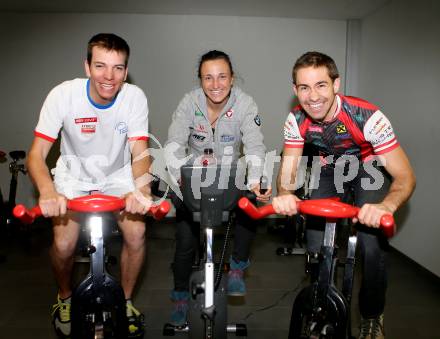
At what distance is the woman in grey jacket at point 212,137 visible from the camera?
2152 mm

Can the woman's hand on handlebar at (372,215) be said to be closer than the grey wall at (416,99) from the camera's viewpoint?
Yes

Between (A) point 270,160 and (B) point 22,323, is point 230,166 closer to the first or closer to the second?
(B) point 22,323

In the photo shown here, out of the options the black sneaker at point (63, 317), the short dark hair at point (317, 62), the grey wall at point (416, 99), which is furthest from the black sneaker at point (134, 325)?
the grey wall at point (416, 99)

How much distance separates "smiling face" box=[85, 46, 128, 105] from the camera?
1.87 m

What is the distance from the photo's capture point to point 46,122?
1.93m

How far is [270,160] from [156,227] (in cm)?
148

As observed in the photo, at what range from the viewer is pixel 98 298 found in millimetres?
1595

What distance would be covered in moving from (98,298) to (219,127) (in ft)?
3.85

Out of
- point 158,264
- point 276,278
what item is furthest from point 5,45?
point 276,278

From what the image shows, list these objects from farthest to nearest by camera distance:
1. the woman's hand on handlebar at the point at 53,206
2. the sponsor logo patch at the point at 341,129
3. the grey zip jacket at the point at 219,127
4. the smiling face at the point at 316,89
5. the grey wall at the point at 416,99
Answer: the grey wall at the point at 416,99
the grey zip jacket at the point at 219,127
the sponsor logo patch at the point at 341,129
the smiling face at the point at 316,89
the woman's hand on handlebar at the point at 53,206

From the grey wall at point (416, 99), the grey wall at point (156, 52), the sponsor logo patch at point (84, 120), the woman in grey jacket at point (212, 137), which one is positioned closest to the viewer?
the sponsor logo patch at point (84, 120)

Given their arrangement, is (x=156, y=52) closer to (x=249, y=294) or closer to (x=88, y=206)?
(x=249, y=294)

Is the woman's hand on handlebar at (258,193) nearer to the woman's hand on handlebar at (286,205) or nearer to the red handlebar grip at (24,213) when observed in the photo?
the woman's hand on handlebar at (286,205)

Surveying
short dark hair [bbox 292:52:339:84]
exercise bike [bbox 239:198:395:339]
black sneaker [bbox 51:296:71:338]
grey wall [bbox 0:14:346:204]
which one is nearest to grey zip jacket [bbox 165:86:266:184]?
short dark hair [bbox 292:52:339:84]
